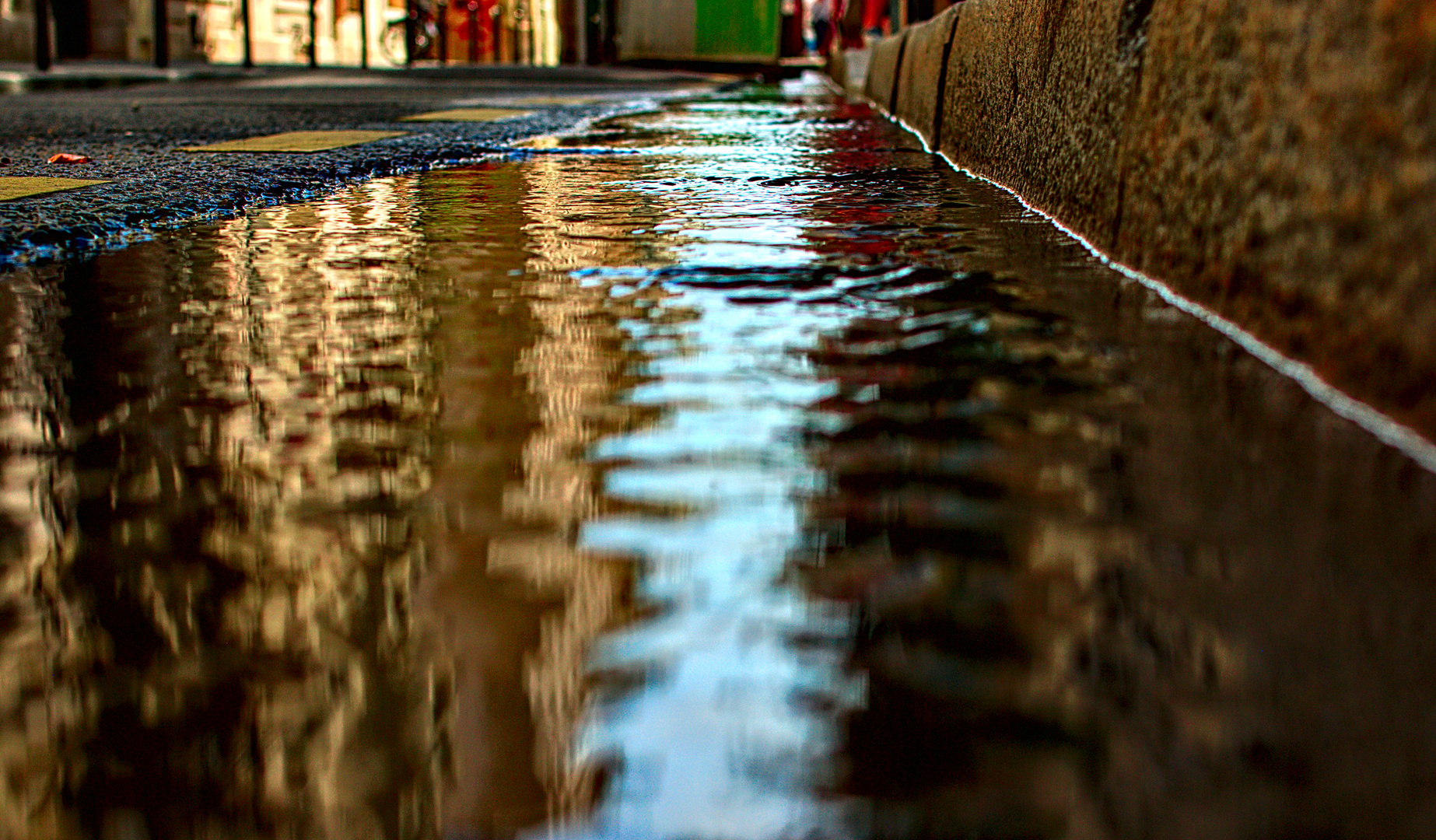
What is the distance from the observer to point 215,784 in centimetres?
45

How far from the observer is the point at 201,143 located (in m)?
3.13

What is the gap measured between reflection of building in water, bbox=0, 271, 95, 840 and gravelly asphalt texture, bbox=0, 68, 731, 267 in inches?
28.3

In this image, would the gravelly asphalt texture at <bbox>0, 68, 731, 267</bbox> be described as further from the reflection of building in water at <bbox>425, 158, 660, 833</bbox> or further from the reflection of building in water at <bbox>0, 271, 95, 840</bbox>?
the reflection of building in water at <bbox>0, 271, 95, 840</bbox>

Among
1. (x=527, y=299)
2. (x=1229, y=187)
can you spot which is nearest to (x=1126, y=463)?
(x=1229, y=187)

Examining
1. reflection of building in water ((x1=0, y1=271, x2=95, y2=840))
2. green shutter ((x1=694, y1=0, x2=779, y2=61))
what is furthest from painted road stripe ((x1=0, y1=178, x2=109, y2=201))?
green shutter ((x1=694, y1=0, x2=779, y2=61))

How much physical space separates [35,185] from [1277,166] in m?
1.77

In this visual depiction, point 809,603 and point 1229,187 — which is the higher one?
point 1229,187

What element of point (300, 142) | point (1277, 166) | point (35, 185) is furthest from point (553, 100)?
point (1277, 166)

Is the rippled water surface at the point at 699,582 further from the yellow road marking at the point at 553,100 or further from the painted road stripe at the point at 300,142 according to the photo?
the yellow road marking at the point at 553,100

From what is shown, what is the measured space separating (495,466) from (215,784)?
0.34 m

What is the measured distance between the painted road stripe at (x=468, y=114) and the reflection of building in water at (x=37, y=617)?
3.47 metres

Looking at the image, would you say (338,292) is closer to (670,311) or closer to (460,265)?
(460,265)

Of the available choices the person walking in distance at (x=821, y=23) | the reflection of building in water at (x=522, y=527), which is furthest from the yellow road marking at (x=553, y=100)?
the person walking in distance at (x=821, y=23)

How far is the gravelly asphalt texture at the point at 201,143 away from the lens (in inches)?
69.4
